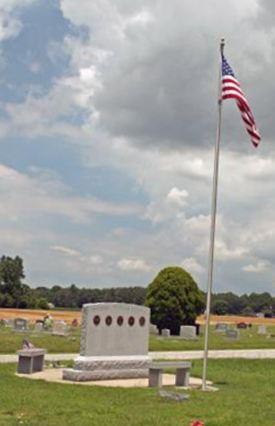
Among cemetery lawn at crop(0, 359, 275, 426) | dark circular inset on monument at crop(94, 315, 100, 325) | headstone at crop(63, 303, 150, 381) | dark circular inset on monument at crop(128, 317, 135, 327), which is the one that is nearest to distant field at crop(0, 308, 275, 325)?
headstone at crop(63, 303, 150, 381)

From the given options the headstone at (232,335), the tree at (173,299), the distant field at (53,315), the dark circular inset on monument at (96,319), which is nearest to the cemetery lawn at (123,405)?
the dark circular inset on monument at (96,319)

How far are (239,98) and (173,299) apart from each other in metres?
24.7

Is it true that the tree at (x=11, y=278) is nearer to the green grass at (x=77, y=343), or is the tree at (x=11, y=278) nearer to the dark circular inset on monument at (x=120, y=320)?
the green grass at (x=77, y=343)

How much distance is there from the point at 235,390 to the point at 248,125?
586cm

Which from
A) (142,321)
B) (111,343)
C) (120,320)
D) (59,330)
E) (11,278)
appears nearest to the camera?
(111,343)

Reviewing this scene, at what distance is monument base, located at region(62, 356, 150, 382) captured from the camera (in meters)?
17.9

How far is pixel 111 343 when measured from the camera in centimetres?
1889

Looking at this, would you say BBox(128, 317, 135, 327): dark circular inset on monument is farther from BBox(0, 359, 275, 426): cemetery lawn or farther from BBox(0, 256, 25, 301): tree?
BBox(0, 256, 25, 301): tree

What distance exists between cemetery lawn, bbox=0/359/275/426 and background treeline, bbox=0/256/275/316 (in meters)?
53.5

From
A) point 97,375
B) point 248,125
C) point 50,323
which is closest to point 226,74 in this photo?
point 248,125

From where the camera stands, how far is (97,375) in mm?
18250

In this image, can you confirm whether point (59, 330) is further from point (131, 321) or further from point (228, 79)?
point (228, 79)

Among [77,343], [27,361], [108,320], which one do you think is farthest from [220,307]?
[27,361]

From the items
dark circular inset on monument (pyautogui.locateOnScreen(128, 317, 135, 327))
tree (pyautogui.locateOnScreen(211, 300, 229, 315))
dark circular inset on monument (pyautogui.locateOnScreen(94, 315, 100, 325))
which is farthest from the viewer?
tree (pyautogui.locateOnScreen(211, 300, 229, 315))
